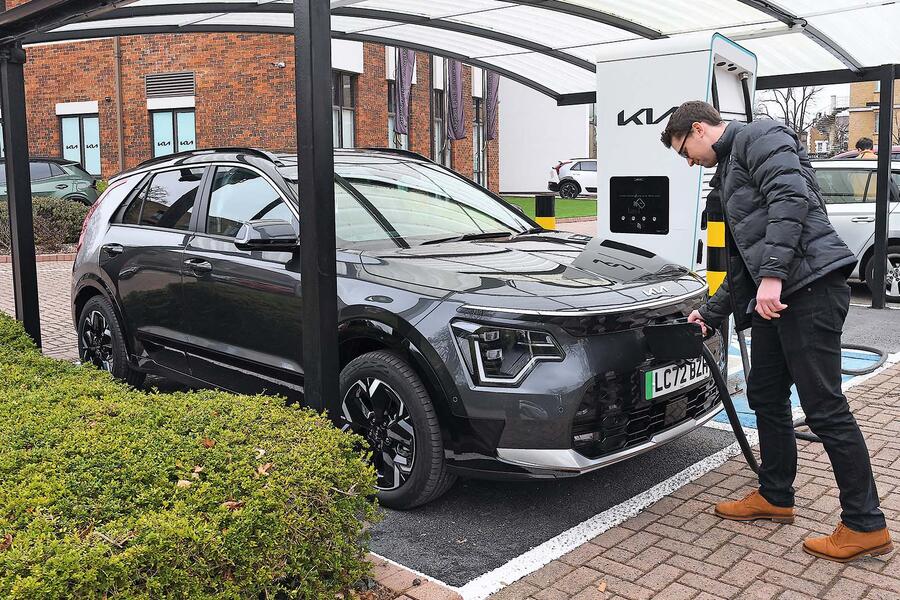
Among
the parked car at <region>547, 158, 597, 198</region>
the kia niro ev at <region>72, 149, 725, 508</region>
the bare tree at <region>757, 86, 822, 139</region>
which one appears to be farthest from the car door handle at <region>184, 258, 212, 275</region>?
the bare tree at <region>757, 86, 822, 139</region>

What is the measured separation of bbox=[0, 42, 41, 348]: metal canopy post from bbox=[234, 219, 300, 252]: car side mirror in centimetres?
217

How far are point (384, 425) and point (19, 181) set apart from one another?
333cm

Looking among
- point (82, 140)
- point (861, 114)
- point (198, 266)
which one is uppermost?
point (861, 114)

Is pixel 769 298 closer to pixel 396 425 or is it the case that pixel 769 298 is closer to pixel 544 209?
pixel 396 425

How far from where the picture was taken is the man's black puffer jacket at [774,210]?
139 inches

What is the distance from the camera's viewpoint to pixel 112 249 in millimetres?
6031

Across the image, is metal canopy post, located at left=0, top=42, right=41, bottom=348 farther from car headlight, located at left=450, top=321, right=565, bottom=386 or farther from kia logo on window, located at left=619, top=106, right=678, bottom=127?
kia logo on window, located at left=619, top=106, right=678, bottom=127

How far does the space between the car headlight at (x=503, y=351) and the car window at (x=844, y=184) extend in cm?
844

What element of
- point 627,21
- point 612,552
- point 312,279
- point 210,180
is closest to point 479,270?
point 312,279

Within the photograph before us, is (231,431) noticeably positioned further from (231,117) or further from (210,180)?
(231,117)

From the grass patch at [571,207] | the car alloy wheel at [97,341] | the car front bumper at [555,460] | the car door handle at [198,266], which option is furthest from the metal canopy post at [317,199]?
the grass patch at [571,207]

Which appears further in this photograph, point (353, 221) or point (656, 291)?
point (353, 221)

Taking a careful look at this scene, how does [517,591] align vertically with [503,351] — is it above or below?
below

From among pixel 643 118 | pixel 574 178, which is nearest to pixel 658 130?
pixel 643 118
